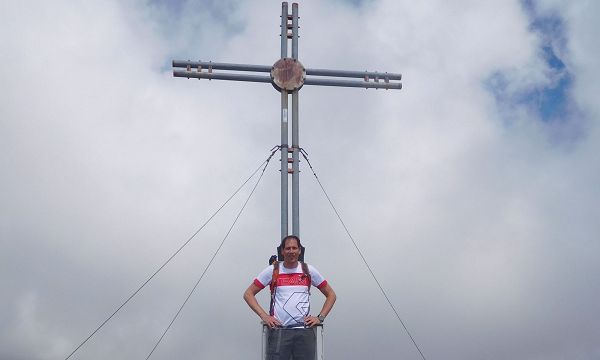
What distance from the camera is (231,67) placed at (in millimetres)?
11203

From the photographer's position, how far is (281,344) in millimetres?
6828

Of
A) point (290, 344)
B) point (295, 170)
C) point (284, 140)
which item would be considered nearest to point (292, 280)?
point (290, 344)

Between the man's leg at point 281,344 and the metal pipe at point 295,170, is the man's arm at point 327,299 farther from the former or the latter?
the metal pipe at point 295,170

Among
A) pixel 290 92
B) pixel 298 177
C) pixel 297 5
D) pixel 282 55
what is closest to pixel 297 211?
pixel 298 177

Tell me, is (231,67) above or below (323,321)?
above

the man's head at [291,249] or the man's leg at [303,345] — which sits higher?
the man's head at [291,249]

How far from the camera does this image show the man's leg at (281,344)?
269 inches

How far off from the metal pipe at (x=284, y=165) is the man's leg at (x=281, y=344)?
3.03 meters

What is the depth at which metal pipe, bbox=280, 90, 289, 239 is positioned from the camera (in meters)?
10.00

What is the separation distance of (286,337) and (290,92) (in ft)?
16.8

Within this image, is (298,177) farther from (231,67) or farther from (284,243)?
(284,243)

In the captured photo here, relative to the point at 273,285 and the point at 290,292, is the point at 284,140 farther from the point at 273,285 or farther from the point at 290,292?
the point at 290,292

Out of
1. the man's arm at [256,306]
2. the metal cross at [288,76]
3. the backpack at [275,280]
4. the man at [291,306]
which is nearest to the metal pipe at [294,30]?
the metal cross at [288,76]

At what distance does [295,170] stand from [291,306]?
12.0 ft
